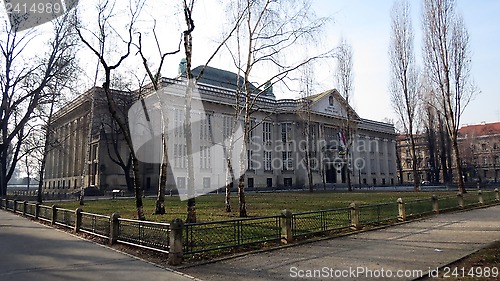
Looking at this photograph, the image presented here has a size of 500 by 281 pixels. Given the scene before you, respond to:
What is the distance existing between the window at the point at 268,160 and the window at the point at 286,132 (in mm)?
3501

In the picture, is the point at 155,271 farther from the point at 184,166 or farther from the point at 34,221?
the point at 184,166

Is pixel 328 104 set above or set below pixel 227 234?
above

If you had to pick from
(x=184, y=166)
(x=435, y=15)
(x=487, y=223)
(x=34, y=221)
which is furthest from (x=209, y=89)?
(x=487, y=223)

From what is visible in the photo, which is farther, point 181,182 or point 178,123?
point 178,123

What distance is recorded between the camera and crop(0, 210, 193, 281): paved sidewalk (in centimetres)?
762

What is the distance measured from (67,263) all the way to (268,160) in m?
58.7

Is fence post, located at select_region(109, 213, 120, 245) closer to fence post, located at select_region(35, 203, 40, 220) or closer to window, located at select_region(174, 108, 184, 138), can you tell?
fence post, located at select_region(35, 203, 40, 220)

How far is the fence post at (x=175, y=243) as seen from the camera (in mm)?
8580

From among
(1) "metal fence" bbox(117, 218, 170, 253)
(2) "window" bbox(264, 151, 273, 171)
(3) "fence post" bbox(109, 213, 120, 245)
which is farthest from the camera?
(2) "window" bbox(264, 151, 273, 171)

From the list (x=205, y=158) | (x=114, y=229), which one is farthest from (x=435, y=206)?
(x=205, y=158)

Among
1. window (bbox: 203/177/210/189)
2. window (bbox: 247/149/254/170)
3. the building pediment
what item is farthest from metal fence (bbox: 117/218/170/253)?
the building pediment

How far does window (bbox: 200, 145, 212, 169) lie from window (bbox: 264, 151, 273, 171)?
42.4 ft

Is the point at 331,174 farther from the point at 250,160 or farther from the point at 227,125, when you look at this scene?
the point at 227,125

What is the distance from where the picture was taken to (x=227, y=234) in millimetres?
9945
